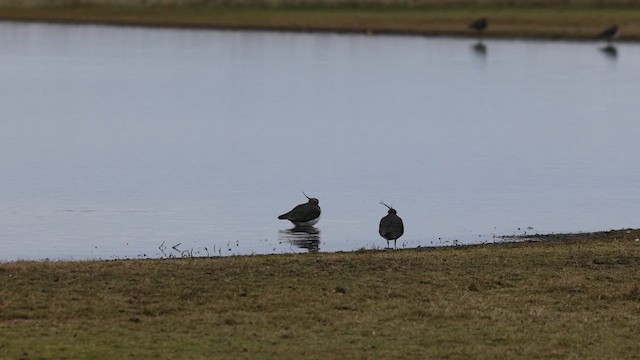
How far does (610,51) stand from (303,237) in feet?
134

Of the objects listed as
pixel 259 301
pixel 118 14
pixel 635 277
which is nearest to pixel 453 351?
pixel 259 301

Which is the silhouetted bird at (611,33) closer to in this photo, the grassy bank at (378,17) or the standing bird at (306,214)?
the grassy bank at (378,17)

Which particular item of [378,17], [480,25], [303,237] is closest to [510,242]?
[303,237]

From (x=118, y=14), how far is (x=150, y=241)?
165 feet

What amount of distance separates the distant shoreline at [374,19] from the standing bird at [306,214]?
141ft

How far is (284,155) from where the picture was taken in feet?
91.7

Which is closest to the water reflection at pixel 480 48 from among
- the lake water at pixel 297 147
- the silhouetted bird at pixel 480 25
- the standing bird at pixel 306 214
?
the silhouetted bird at pixel 480 25

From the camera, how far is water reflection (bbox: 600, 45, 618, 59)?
56.0m

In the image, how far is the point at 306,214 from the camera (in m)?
20.0

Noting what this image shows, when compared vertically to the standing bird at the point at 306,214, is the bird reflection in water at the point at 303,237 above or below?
below

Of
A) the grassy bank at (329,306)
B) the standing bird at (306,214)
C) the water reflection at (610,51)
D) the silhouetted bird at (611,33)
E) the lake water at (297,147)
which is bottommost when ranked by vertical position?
the grassy bank at (329,306)

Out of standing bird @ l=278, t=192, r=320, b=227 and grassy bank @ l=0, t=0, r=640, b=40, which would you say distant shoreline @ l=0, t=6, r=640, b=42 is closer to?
grassy bank @ l=0, t=0, r=640, b=40

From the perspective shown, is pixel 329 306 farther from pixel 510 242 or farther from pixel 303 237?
pixel 303 237

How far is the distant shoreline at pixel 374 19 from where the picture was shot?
63.4 meters
